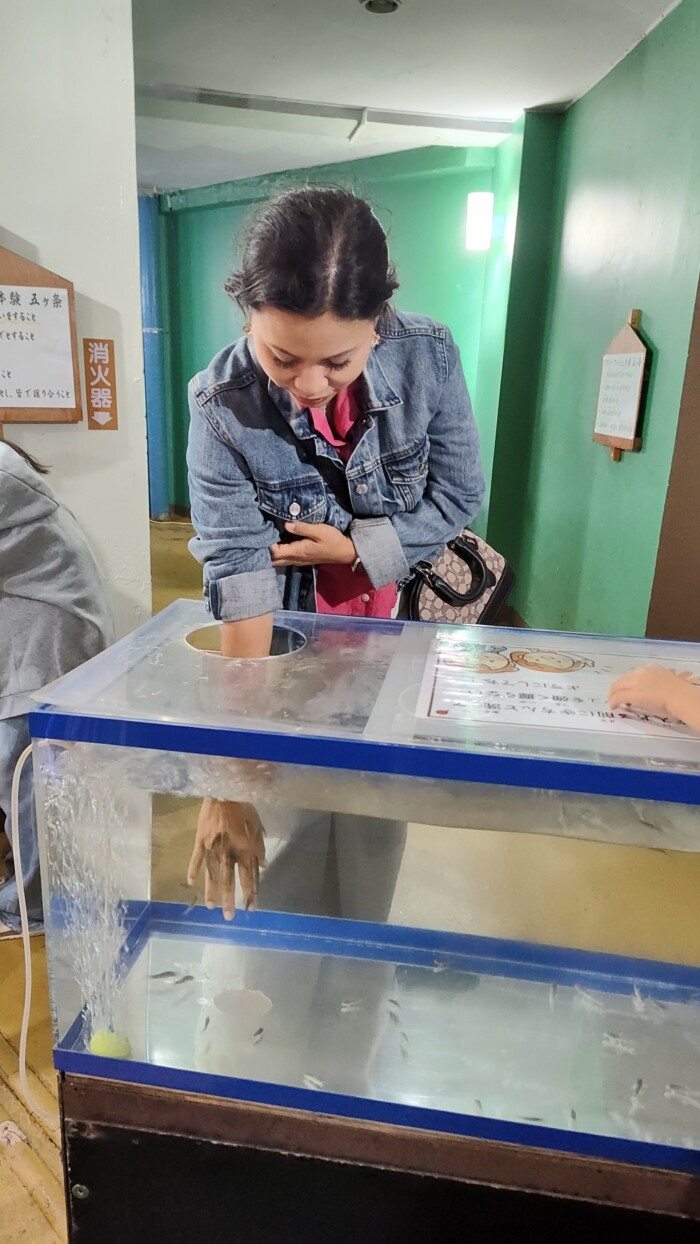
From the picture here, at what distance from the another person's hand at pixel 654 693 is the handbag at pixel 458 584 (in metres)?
0.51

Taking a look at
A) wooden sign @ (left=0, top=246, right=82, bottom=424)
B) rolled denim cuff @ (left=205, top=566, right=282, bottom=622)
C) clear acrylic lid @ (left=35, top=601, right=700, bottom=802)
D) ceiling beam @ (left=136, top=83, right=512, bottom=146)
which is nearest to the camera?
clear acrylic lid @ (left=35, top=601, right=700, bottom=802)

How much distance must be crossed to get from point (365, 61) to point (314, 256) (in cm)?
159

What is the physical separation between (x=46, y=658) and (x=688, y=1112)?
45.7 inches

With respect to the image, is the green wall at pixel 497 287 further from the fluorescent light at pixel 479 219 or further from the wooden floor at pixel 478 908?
the wooden floor at pixel 478 908

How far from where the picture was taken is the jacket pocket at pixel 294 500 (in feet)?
3.23

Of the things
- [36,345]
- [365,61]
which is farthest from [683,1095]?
[365,61]

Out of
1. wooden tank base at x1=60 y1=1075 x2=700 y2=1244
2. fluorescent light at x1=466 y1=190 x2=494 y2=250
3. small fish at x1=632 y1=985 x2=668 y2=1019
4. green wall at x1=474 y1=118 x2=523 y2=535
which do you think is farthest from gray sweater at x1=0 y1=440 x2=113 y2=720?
fluorescent light at x1=466 y1=190 x2=494 y2=250

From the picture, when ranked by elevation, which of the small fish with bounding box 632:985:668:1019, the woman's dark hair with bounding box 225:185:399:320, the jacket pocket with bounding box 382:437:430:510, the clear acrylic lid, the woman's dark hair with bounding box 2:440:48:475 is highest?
the woman's dark hair with bounding box 225:185:399:320

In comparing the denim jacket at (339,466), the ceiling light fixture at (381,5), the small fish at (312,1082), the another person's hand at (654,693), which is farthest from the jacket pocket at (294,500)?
the ceiling light fixture at (381,5)

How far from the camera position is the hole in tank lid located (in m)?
0.73

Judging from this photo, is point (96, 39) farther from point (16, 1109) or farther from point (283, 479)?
point (16, 1109)

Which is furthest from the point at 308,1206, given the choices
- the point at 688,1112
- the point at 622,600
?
the point at 622,600

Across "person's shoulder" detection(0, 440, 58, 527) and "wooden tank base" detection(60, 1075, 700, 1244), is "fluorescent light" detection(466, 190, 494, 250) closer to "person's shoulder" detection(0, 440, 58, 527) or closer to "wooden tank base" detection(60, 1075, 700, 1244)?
"person's shoulder" detection(0, 440, 58, 527)

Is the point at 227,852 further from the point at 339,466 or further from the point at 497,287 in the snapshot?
the point at 497,287
